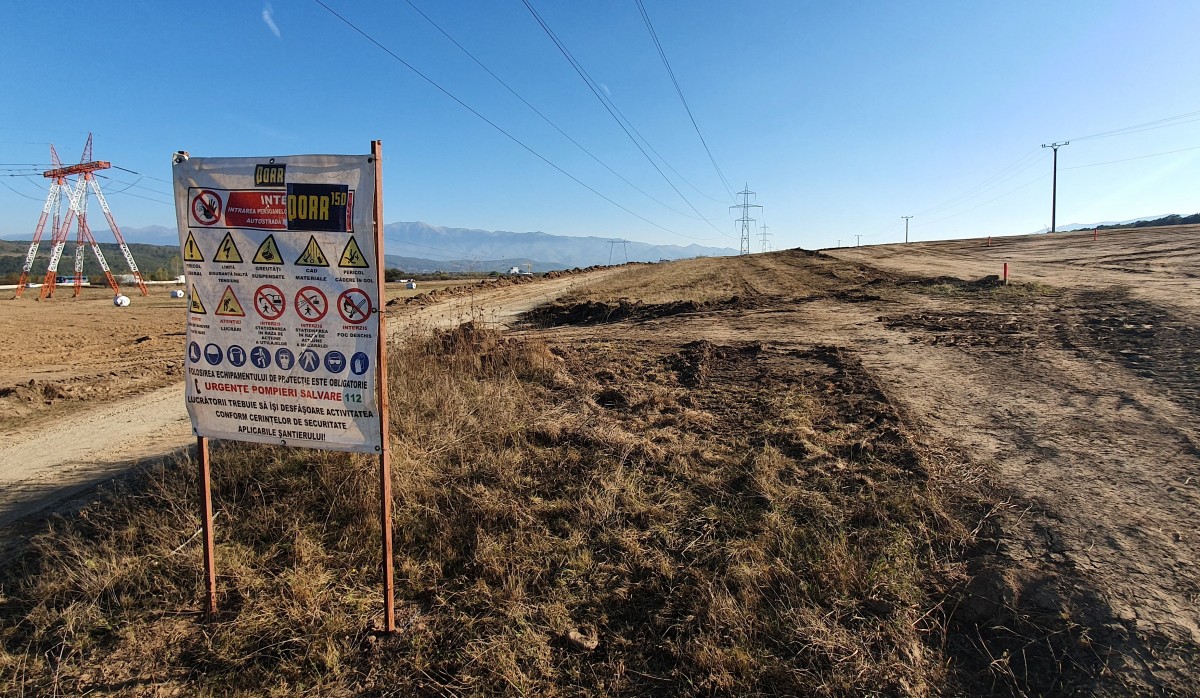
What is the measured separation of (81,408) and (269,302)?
7690 millimetres

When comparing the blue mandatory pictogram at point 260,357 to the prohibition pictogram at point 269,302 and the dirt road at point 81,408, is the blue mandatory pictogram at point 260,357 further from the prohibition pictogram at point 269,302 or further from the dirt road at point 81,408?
the dirt road at point 81,408

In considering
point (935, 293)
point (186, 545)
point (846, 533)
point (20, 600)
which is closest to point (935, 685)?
point (846, 533)

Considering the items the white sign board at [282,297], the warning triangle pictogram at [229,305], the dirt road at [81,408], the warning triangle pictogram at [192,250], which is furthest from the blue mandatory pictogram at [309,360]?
the dirt road at [81,408]

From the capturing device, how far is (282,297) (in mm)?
3084

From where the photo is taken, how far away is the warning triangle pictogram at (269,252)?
3039 millimetres

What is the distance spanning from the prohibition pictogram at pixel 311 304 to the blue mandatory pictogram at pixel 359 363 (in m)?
0.28

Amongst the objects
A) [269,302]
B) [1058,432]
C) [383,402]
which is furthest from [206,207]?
[1058,432]

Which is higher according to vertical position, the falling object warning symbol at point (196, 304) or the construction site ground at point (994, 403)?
the falling object warning symbol at point (196, 304)

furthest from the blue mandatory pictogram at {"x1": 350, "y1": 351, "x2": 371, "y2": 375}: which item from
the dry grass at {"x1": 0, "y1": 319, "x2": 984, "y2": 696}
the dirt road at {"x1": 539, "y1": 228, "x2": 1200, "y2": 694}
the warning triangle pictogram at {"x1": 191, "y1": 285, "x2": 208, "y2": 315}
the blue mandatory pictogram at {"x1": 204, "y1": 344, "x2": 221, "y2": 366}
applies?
the dirt road at {"x1": 539, "y1": 228, "x2": 1200, "y2": 694}

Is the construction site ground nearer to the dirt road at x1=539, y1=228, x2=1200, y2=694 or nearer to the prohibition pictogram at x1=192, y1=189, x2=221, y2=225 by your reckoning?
the dirt road at x1=539, y1=228, x2=1200, y2=694

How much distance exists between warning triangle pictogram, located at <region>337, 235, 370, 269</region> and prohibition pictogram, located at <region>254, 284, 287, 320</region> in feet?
1.45

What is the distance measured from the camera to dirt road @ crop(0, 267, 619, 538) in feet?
17.9

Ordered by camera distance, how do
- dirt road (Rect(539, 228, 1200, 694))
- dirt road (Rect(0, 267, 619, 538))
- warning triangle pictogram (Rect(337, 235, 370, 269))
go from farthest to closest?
dirt road (Rect(0, 267, 619, 538)), warning triangle pictogram (Rect(337, 235, 370, 269)), dirt road (Rect(539, 228, 1200, 694))

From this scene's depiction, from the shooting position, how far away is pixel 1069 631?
110 inches
